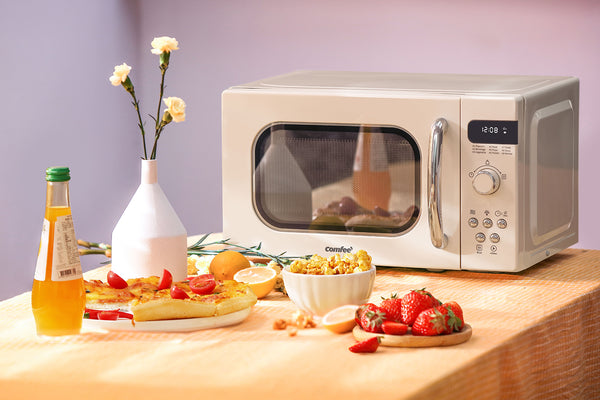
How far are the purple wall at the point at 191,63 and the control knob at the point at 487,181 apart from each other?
1.02 m

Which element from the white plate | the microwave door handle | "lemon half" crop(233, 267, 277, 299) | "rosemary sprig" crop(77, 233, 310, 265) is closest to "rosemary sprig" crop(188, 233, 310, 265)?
"rosemary sprig" crop(77, 233, 310, 265)

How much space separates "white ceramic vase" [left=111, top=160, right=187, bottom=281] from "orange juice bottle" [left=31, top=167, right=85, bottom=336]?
206mm

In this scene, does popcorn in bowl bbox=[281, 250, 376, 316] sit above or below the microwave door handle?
below

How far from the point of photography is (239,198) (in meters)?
1.76

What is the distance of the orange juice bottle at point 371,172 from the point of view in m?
1.69

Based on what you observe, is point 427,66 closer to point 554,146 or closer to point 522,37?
point 522,37

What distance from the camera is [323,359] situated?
1.18m

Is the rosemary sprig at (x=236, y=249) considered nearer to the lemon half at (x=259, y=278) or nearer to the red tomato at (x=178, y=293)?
the lemon half at (x=259, y=278)

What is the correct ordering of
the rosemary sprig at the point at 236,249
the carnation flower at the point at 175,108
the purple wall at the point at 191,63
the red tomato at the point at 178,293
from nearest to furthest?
the red tomato at the point at 178,293 < the carnation flower at the point at 175,108 < the rosemary sprig at the point at 236,249 < the purple wall at the point at 191,63

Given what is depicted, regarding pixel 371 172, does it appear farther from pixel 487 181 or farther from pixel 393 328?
pixel 393 328

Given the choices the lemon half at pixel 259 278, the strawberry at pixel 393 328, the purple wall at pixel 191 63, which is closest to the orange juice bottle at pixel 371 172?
the lemon half at pixel 259 278

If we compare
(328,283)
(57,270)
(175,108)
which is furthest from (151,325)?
(175,108)

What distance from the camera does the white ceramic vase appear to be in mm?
1467

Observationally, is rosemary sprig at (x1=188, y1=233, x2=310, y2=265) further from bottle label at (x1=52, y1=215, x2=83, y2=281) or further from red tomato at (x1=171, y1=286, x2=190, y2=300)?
bottle label at (x1=52, y1=215, x2=83, y2=281)
